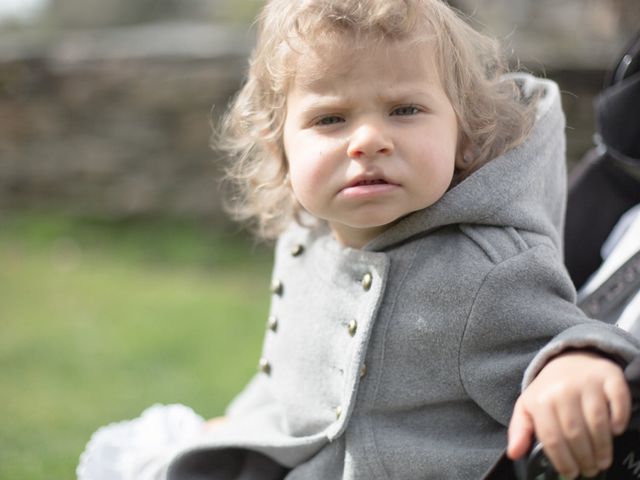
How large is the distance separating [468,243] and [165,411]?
95 cm

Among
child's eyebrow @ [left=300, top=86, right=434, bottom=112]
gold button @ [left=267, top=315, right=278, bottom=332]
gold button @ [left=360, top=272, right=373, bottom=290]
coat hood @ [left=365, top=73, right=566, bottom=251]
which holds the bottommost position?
gold button @ [left=360, top=272, right=373, bottom=290]

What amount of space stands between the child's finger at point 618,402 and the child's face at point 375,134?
0.49 meters

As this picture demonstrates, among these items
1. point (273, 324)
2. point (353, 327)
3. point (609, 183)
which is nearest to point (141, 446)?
point (273, 324)

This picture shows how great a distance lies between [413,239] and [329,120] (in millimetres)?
267

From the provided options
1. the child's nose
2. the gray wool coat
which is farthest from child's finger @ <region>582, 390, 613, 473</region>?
the child's nose

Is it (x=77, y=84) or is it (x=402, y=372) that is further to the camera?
(x=77, y=84)

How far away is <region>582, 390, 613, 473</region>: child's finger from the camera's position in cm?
133

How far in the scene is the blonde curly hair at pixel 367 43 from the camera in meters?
1.65

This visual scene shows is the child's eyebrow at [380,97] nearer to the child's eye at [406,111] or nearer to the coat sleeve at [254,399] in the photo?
the child's eye at [406,111]

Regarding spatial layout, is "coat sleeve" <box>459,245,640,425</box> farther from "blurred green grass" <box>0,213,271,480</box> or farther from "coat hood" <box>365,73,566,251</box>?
"blurred green grass" <box>0,213,271,480</box>

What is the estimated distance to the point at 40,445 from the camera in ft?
11.2

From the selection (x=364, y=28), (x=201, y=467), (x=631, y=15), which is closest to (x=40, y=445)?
(x=201, y=467)

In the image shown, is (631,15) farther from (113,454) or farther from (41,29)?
(41,29)

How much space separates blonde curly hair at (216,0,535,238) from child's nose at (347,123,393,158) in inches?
5.9
